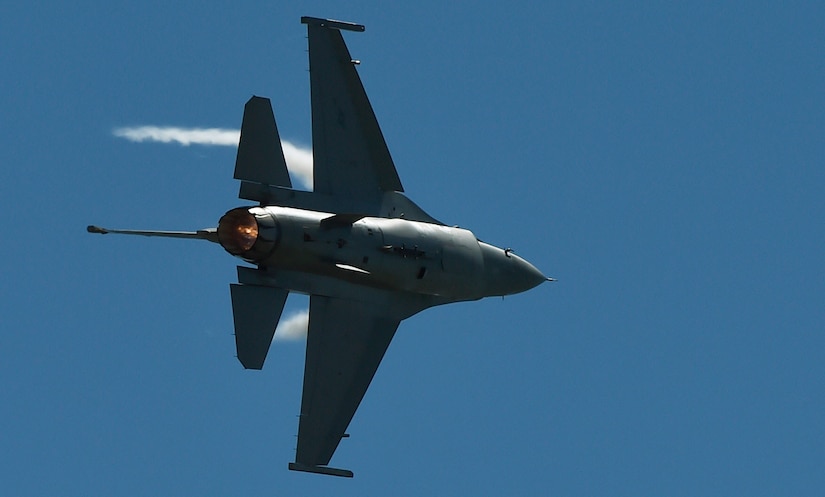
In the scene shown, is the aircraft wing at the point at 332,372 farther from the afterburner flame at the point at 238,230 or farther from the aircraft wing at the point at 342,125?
the aircraft wing at the point at 342,125

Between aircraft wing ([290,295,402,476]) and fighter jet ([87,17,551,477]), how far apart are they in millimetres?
17

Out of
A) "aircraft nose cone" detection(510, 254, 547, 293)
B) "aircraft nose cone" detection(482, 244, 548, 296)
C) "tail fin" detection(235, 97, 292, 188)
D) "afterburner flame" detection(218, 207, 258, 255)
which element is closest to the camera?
"afterburner flame" detection(218, 207, 258, 255)

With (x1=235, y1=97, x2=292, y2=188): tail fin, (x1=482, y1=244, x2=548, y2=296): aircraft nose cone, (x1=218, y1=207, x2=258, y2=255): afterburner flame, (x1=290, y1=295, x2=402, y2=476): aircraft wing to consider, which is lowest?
(x1=290, y1=295, x2=402, y2=476): aircraft wing

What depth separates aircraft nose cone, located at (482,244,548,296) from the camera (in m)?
32.0

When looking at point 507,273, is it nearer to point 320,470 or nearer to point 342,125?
point 342,125

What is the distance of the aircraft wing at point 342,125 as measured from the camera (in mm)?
30719

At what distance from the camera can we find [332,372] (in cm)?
3023

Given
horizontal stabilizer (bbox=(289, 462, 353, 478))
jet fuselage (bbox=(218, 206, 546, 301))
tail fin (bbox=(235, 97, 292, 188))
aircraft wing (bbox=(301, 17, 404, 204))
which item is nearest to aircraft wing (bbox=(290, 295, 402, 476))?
horizontal stabilizer (bbox=(289, 462, 353, 478))

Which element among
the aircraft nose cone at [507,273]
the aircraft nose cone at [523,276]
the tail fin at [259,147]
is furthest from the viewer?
the aircraft nose cone at [523,276]

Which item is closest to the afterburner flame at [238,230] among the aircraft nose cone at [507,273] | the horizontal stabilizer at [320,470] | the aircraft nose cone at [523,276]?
the horizontal stabilizer at [320,470]

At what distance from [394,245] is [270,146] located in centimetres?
283

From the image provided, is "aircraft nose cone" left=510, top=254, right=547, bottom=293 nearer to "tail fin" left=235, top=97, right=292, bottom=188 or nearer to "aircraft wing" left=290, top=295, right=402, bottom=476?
"aircraft wing" left=290, top=295, right=402, bottom=476

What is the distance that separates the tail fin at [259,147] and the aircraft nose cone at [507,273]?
4785 mm

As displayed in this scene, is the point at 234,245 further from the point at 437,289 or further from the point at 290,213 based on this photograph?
the point at 437,289
